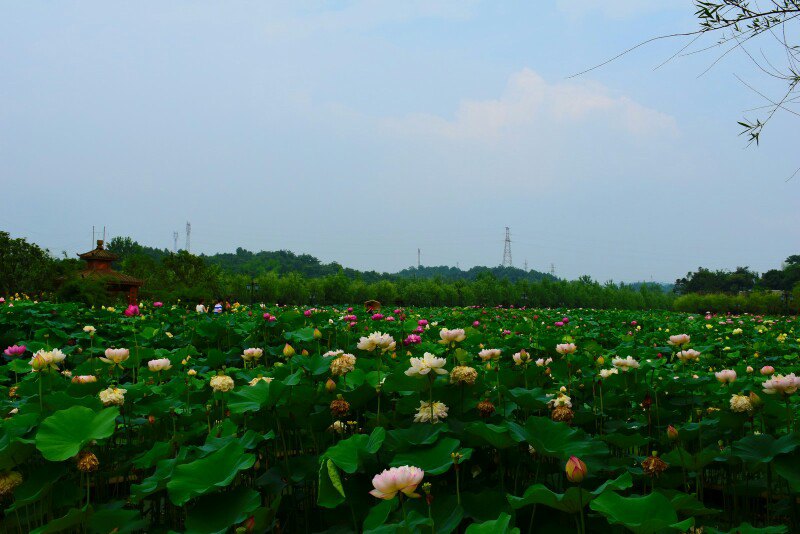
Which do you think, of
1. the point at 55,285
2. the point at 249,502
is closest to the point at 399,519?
the point at 249,502

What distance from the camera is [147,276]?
28.3m

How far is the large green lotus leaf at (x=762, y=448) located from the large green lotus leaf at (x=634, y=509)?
72 centimetres

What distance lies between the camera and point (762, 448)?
1712 millimetres

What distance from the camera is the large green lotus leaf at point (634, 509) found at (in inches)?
44.4

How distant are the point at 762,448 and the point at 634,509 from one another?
0.86 metres

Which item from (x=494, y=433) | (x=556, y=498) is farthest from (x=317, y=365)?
(x=556, y=498)

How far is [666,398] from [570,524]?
1294 millimetres

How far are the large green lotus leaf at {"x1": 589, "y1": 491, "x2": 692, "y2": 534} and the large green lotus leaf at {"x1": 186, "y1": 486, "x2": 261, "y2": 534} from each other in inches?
34.9

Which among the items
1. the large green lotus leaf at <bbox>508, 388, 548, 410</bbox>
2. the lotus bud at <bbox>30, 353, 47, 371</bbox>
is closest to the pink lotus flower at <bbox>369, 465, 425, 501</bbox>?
the large green lotus leaf at <bbox>508, 388, 548, 410</bbox>

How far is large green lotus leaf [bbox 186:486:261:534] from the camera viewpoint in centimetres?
144

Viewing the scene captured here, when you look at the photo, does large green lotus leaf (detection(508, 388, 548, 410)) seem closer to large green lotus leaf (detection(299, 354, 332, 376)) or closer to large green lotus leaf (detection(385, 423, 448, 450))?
large green lotus leaf (detection(385, 423, 448, 450))

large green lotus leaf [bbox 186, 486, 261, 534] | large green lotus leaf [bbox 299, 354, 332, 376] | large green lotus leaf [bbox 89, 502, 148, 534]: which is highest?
large green lotus leaf [bbox 299, 354, 332, 376]

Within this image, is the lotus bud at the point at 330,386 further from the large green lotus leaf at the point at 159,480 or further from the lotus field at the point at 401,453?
the large green lotus leaf at the point at 159,480

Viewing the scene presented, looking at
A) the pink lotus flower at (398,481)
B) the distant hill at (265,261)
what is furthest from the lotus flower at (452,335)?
the distant hill at (265,261)
